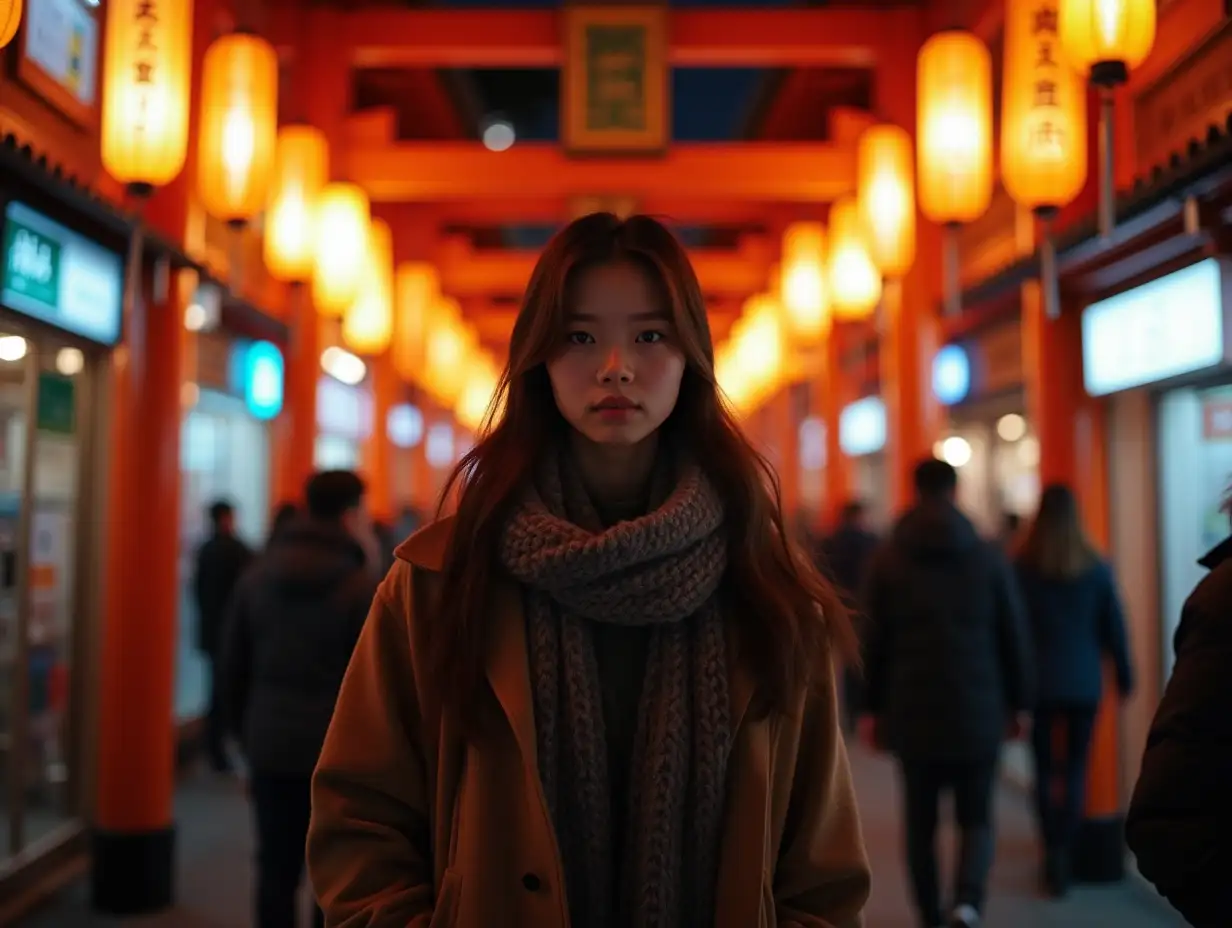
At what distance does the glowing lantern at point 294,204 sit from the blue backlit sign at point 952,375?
4.46 metres

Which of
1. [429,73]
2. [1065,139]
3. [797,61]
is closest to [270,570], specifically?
[1065,139]

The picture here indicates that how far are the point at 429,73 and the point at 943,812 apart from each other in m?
7.89

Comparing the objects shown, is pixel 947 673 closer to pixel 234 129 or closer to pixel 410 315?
pixel 234 129

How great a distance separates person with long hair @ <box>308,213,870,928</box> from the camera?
1.55 meters

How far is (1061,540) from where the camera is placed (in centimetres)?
483

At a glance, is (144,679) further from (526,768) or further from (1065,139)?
(1065,139)

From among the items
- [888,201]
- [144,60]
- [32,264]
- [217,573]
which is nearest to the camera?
[32,264]

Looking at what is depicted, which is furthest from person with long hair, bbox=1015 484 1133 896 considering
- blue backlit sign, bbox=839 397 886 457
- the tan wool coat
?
blue backlit sign, bbox=839 397 886 457

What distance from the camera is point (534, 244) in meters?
19.6

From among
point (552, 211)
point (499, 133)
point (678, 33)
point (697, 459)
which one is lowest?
point (697, 459)

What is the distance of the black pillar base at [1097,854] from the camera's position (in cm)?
546

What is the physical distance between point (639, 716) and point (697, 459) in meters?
0.44

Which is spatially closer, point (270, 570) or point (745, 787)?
point (745, 787)

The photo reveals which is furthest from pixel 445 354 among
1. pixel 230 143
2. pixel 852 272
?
pixel 230 143
